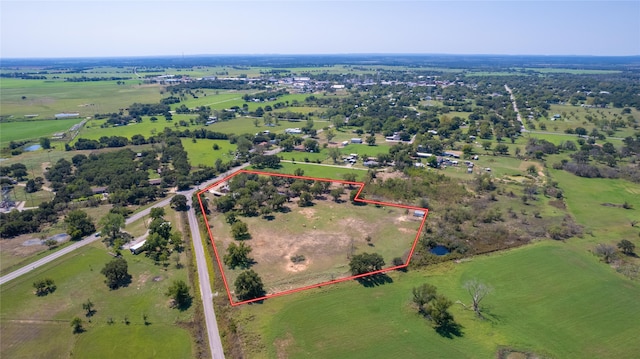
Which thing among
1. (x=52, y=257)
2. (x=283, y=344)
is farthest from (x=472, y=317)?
(x=52, y=257)

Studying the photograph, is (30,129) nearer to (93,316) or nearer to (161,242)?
(161,242)

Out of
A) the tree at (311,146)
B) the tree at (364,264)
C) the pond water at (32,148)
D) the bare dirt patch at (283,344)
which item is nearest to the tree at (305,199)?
the tree at (364,264)

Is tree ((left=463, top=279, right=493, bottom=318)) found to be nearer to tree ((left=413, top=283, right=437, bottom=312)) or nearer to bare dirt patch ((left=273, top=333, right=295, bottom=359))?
tree ((left=413, top=283, right=437, bottom=312))

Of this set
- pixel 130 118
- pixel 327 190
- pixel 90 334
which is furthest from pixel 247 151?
pixel 130 118

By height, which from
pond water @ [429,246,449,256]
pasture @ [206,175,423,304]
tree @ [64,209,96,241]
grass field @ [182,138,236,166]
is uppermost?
grass field @ [182,138,236,166]

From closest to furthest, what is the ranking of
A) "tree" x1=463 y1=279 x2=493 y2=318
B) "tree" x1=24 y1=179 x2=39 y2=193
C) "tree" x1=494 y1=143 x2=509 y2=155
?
"tree" x1=463 y1=279 x2=493 y2=318 < "tree" x1=24 y1=179 x2=39 y2=193 < "tree" x1=494 y1=143 x2=509 y2=155

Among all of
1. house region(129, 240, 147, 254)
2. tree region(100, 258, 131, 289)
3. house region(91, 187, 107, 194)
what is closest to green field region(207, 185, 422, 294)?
house region(129, 240, 147, 254)

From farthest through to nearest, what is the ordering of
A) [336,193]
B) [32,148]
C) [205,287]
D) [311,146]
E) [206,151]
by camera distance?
[32,148]
[206,151]
[311,146]
[336,193]
[205,287]
